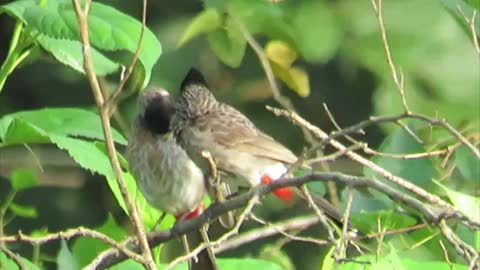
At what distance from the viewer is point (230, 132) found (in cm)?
437

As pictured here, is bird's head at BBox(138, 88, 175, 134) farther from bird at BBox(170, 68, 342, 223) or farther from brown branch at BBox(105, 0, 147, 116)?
brown branch at BBox(105, 0, 147, 116)

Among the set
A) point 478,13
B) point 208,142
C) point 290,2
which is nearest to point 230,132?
point 208,142

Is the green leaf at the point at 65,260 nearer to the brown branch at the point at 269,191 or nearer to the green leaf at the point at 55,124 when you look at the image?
the brown branch at the point at 269,191

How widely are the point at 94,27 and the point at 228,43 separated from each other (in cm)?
124

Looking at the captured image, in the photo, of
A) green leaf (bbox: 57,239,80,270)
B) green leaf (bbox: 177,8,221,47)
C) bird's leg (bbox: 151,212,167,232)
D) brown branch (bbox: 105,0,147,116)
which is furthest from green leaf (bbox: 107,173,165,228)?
brown branch (bbox: 105,0,147,116)

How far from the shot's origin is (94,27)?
2994 millimetres

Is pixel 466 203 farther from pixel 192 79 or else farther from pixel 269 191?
pixel 192 79

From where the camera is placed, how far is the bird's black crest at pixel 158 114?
4121 millimetres

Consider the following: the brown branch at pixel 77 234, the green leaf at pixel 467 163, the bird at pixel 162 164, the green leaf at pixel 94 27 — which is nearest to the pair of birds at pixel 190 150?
the bird at pixel 162 164

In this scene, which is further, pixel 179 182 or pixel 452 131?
pixel 179 182

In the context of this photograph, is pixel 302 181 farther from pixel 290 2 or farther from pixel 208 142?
pixel 290 2

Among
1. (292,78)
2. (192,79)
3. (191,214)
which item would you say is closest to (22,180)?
(191,214)

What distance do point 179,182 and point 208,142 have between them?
21 centimetres

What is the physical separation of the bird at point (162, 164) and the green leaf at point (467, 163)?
1.84 ft
